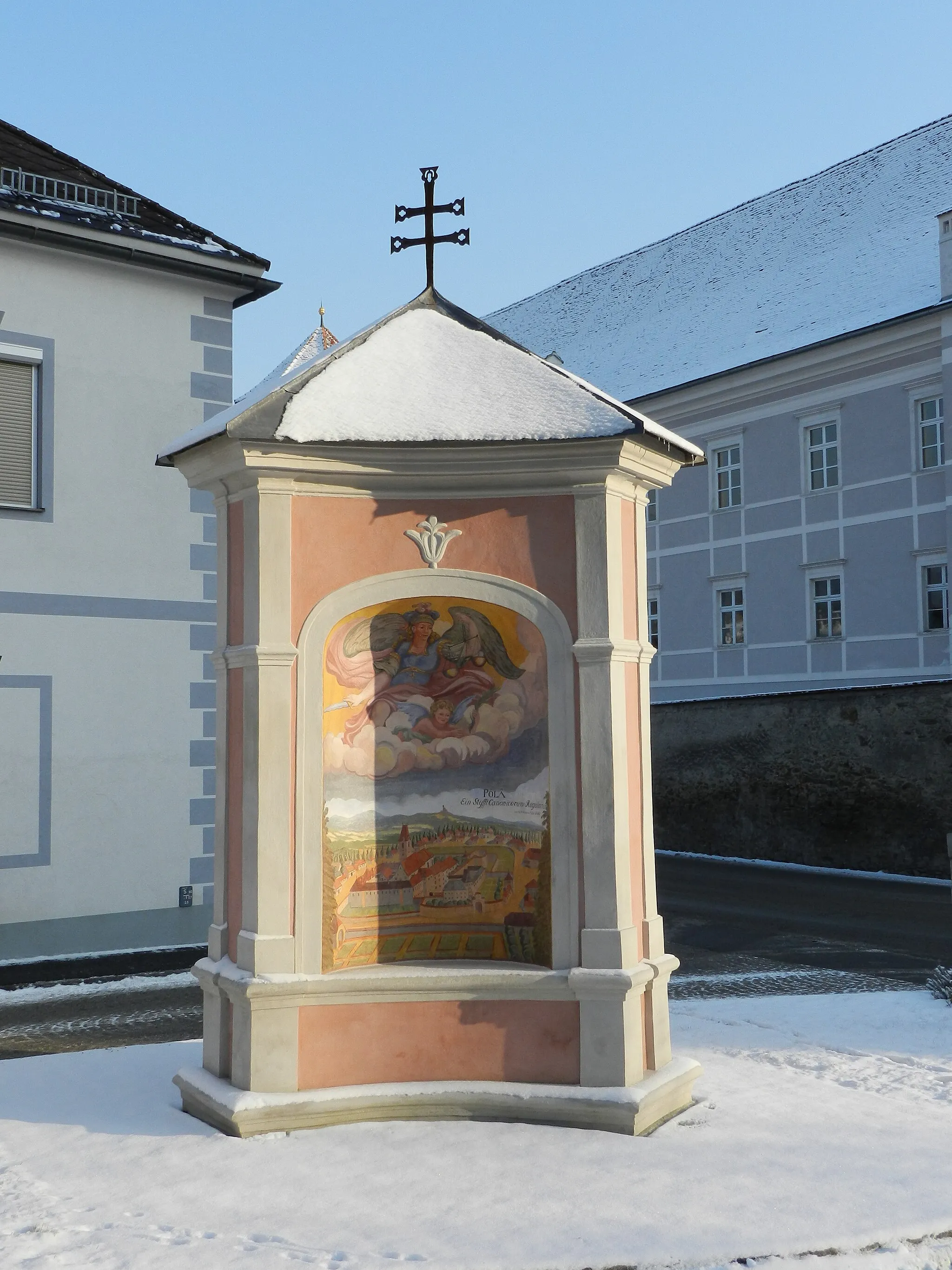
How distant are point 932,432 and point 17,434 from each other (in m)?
17.6

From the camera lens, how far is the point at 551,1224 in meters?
5.36

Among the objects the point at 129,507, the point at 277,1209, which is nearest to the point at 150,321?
the point at 129,507

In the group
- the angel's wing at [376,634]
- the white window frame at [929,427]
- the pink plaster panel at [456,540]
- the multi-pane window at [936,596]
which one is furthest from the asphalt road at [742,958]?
the white window frame at [929,427]

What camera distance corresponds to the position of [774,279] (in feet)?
99.0

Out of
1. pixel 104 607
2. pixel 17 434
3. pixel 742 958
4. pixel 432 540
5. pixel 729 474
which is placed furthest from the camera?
pixel 729 474

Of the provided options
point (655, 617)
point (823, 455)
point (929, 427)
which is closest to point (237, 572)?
point (929, 427)

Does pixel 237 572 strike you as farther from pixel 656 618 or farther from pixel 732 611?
pixel 656 618

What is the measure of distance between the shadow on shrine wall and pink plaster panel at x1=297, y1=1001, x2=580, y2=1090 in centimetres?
1632

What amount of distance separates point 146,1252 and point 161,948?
8230 millimetres

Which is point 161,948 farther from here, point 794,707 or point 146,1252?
point 794,707

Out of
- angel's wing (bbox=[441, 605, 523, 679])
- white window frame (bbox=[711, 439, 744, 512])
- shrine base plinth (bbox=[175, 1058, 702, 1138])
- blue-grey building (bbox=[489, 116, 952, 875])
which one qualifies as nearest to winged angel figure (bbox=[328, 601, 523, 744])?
angel's wing (bbox=[441, 605, 523, 679])

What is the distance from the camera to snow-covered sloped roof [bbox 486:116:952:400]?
88.6 feet

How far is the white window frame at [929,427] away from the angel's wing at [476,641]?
62.0 feet

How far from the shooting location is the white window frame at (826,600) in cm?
2594
